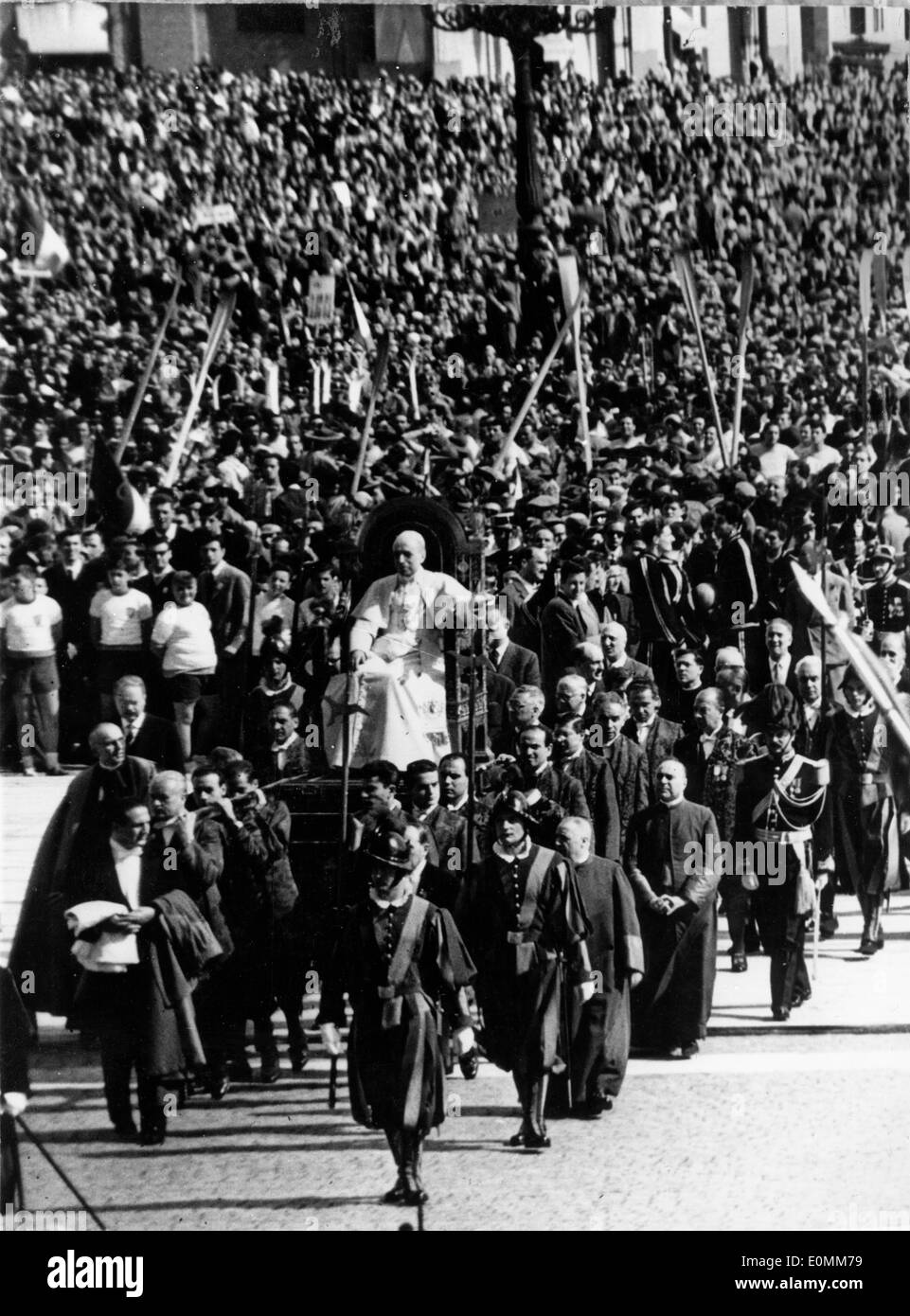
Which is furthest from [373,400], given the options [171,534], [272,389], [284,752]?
[284,752]

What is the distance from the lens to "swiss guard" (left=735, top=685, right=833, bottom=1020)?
9.96m

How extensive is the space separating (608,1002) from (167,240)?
14.4ft

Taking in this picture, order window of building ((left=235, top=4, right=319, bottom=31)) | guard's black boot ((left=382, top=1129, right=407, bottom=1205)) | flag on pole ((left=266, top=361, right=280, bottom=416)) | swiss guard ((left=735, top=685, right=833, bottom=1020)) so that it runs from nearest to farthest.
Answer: guard's black boot ((left=382, top=1129, right=407, bottom=1205)), swiss guard ((left=735, top=685, right=833, bottom=1020)), window of building ((left=235, top=4, right=319, bottom=31)), flag on pole ((left=266, top=361, right=280, bottom=416))

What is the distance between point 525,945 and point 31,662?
279 cm

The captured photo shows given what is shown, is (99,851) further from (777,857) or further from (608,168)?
(608,168)

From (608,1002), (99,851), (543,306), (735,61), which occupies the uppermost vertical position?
(735,61)

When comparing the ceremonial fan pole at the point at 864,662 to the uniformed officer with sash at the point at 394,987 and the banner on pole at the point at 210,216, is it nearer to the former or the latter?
the uniformed officer with sash at the point at 394,987

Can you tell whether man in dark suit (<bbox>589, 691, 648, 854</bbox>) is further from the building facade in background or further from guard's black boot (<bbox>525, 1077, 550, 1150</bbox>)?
the building facade in background

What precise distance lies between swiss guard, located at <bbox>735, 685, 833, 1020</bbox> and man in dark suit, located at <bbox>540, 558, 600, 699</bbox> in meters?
0.94

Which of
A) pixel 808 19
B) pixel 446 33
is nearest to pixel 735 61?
pixel 808 19

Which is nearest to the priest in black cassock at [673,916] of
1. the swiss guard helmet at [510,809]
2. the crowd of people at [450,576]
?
the crowd of people at [450,576]

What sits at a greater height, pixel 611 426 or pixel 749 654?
pixel 611 426

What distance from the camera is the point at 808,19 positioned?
10.7 m

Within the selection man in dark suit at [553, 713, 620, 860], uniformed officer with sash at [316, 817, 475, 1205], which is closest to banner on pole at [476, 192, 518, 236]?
man in dark suit at [553, 713, 620, 860]
